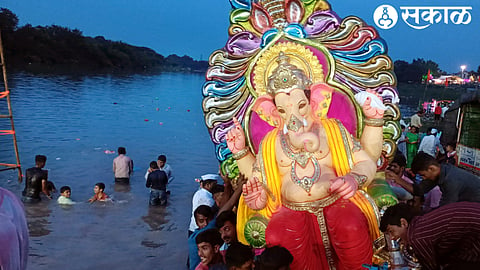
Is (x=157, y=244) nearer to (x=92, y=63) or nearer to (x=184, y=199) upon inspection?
(x=184, y=199)

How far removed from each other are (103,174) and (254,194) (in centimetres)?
683

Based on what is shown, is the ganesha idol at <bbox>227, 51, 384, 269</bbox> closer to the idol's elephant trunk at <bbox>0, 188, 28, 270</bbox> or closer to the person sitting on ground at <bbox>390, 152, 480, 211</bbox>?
the person sitting on ground at <bbox>390, 152, 480, 211</bbox>

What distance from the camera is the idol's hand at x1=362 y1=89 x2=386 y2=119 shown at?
347cm

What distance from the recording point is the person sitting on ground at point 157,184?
7.36 m

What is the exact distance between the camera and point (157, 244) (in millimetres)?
5949

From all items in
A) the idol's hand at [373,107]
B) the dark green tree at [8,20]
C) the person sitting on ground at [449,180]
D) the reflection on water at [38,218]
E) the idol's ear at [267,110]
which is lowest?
the reflection on water at [38,218]

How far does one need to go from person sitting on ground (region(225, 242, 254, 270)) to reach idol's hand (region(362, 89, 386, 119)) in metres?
1.43

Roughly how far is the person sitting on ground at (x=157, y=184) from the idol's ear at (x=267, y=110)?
3.84 metres

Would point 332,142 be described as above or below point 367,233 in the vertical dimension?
above

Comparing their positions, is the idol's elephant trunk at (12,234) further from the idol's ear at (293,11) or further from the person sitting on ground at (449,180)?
the person sitting on ground at (449,180)

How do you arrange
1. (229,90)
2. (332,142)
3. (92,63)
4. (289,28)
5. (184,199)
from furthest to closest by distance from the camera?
(92,63) → (184,199) → (229,90) → (289,28) → (332,142)

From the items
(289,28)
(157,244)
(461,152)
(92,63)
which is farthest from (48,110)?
(92,63)

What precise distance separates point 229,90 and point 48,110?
16.6 meters

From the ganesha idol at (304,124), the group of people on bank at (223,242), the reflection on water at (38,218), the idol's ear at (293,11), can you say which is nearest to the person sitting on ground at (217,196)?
the group of people on bank at (223,242)
